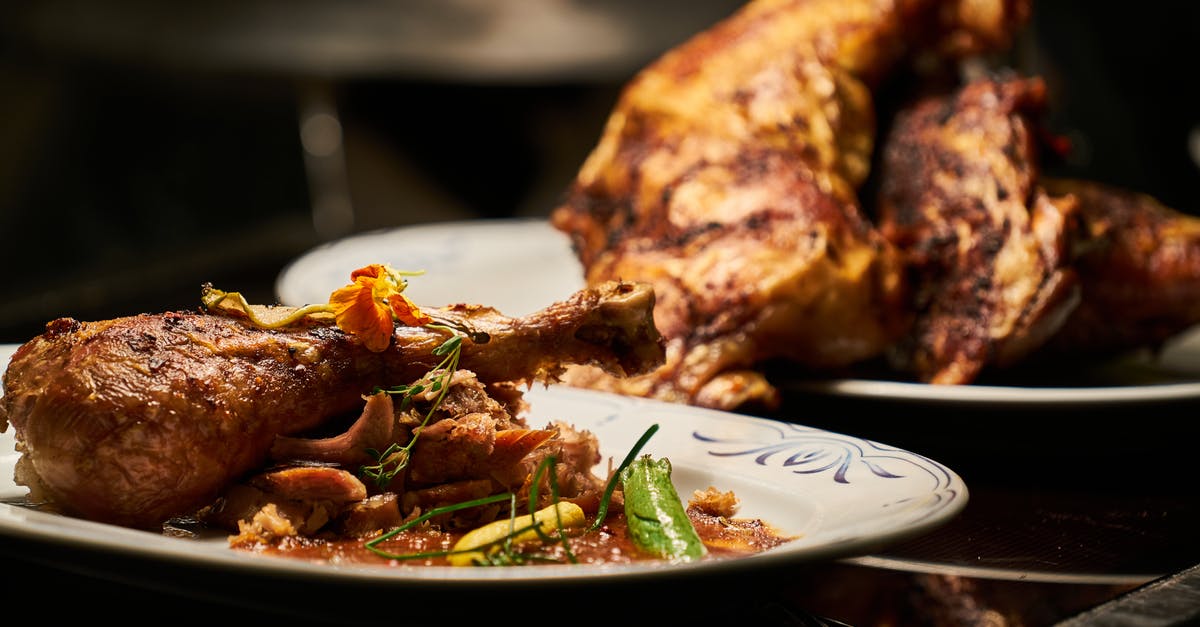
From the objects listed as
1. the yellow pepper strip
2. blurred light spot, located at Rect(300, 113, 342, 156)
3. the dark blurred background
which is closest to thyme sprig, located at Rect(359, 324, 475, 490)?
the yellow pepper strip

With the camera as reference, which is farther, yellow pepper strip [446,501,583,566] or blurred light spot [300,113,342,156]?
blurred light spot [300,113,342,156]

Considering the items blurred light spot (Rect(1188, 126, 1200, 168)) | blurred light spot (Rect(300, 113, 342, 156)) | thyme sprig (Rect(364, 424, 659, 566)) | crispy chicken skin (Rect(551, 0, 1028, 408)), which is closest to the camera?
thyme sprig (Rect(364, 424, 659, 566))

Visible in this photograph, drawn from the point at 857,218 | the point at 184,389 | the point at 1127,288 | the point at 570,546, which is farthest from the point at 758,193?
the point at 184,389

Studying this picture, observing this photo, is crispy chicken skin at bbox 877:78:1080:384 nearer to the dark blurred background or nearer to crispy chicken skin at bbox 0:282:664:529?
crispy chicken skin at bbox 0:282:664:529

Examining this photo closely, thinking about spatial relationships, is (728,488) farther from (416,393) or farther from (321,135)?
(321,135)

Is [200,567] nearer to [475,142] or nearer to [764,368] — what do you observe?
[764,368]

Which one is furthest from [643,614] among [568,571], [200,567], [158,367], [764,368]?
[764,368]

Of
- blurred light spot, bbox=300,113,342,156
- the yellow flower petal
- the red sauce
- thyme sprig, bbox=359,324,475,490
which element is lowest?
the red sauce
